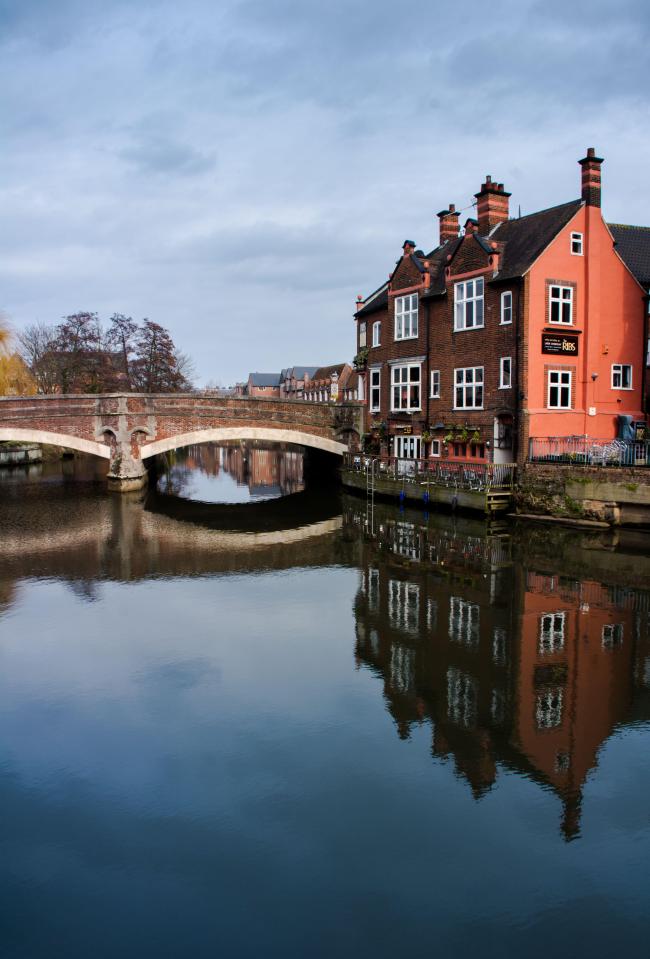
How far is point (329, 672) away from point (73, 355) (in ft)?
195

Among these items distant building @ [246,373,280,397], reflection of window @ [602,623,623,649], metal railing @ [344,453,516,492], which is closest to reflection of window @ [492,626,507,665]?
reflection of window @ [602,623,623,649]

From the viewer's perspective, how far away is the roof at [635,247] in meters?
31.2

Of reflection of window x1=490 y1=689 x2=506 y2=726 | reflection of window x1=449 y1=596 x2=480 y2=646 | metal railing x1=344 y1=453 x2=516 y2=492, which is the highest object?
metal railing x1=344 y1=453 x2=516 y2=492

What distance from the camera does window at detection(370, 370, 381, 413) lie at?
1497 inches

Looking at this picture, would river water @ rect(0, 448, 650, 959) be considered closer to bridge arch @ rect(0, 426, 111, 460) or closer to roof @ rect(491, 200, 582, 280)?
roof @ rect(491, 200, 582, 280)

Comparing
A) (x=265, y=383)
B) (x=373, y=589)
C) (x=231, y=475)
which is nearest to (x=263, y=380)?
(x=265, y=383)

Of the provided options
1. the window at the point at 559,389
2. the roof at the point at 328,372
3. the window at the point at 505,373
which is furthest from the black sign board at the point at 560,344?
the roof at the point at 328,372

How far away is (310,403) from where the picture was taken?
40.3 m

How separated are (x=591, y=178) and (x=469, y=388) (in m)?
9.46

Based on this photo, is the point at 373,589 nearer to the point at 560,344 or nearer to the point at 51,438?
the point at 560,344

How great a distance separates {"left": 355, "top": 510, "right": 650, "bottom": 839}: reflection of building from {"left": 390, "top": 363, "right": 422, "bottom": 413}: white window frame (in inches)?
589

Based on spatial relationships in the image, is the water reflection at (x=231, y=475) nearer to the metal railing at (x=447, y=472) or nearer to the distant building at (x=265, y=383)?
the metal railing at (x=447, y=472)

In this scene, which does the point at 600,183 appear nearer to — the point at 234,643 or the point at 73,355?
the point at 234,643

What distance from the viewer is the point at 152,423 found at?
38500 millimetres
